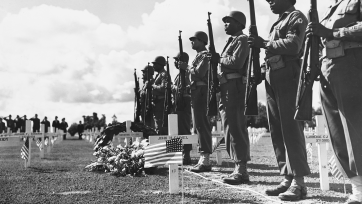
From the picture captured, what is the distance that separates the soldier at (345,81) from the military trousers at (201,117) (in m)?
4.39

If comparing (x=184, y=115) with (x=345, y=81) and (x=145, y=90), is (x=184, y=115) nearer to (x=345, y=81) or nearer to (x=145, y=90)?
(x=145, y=90)

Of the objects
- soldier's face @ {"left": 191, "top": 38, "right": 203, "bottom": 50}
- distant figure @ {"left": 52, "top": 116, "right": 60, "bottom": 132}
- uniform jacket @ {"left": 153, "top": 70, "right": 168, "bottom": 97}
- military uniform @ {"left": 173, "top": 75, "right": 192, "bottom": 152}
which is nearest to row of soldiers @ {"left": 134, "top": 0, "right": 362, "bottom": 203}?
soldier's face @ {"left": 191, "top": 38, "right": 203, "bottom": 50}

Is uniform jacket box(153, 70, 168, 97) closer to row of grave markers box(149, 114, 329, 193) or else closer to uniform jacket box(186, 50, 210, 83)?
uniform jacket box(186, 50, 210, 83)

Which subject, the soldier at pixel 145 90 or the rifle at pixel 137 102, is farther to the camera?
the rifle at pixel 137 102

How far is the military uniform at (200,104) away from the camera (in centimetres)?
852

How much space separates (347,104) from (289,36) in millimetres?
1364

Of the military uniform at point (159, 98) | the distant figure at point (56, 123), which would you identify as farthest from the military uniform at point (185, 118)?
the distant figure at point (56, 123)

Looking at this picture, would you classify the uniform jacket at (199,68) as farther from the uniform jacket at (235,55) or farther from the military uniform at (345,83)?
the military uniform at (345,83)

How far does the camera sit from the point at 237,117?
22.0 feet

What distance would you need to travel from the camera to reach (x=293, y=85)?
16.7 ft

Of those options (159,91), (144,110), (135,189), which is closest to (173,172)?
(135,189)

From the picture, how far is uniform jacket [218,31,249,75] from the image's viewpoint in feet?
21.6

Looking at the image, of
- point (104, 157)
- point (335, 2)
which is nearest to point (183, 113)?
point (104, 157)

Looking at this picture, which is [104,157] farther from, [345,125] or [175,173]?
[345,125]
